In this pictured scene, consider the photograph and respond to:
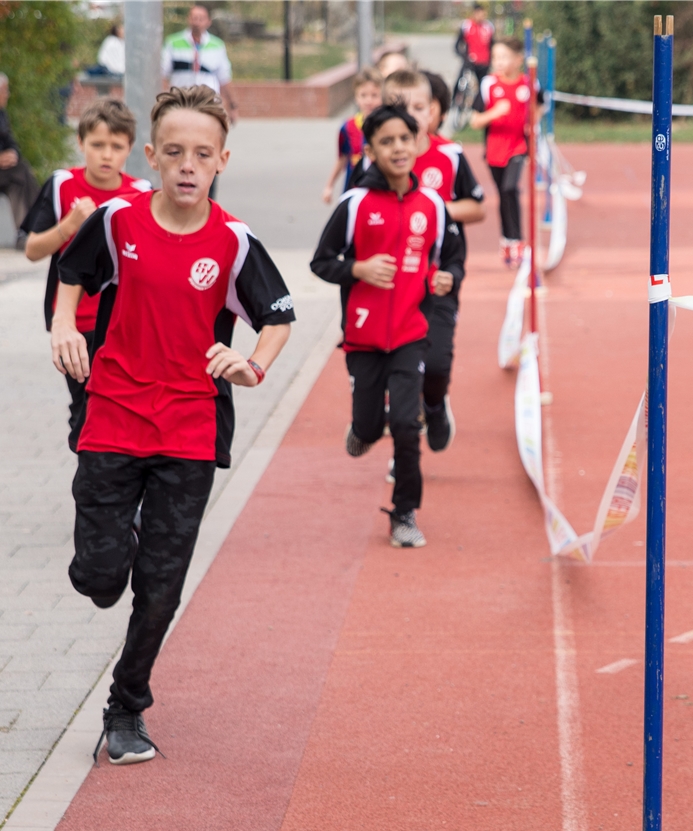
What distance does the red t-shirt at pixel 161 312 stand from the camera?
383cm

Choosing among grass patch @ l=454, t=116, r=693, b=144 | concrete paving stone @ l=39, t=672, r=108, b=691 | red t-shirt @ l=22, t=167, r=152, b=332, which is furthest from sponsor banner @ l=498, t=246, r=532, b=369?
grass patch @ l=454, t=116, r=693, b=144

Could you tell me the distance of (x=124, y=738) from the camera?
4027mm

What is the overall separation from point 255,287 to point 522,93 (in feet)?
31.8

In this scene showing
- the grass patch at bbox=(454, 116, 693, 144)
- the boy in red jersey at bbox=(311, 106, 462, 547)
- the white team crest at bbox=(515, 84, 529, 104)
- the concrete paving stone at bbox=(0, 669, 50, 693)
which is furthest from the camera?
the grass patch at bbox=(454, 116, 693, 144)

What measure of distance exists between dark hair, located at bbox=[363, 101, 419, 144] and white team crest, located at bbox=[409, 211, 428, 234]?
1.15ft

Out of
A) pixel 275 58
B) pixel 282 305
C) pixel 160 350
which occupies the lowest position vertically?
pixel 160 350

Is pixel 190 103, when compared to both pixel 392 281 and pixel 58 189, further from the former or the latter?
pixel 392 281

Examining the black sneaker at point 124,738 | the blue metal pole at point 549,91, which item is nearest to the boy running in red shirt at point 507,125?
the blue metal pole at point 549,91

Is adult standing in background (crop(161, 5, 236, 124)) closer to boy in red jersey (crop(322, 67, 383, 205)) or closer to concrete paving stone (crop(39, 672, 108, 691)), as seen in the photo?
boy in red jersey (crop(322, 67, 383, 205))

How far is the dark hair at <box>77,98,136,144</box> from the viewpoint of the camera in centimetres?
541

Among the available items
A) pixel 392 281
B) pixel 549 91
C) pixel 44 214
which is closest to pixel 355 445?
pixel 392 281

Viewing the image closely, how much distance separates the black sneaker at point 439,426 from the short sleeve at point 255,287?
116 inches

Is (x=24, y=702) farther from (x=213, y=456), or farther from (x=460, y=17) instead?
(x=460, y=17)

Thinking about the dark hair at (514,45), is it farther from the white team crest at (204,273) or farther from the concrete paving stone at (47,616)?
the white team crest at (204,273)
